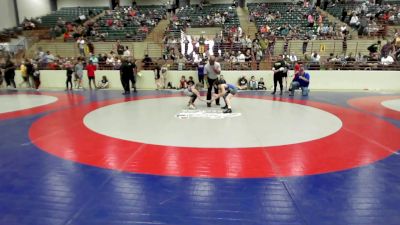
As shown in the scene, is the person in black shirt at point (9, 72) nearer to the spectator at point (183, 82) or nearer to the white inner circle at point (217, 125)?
the spectator at point (183, 82)

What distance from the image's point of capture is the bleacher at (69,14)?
81.5 ft

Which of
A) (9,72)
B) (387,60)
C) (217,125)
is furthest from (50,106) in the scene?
(387,60)

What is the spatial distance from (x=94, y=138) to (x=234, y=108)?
14.4 ft

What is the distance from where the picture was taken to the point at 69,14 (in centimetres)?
2648

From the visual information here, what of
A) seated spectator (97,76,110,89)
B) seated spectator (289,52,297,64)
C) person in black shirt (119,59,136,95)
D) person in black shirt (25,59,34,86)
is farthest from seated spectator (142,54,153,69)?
seated spectator (289,52,297,64)

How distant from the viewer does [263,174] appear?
4.49 m

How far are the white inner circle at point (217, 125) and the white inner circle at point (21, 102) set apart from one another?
106 inches

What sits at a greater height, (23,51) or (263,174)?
(23,51)

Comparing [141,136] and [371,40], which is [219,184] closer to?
[141,136]

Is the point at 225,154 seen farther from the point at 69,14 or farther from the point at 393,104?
the point at 69,14

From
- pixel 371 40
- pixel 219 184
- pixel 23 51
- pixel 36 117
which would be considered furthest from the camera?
pixel 23 51

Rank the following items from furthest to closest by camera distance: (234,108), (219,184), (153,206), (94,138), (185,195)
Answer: (234,108)
(94,138)
(219,184)
(185,195)
(153,206)

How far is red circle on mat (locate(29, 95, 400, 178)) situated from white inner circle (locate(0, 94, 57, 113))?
344 cm

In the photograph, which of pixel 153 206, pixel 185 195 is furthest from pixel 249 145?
pixel 153 206
